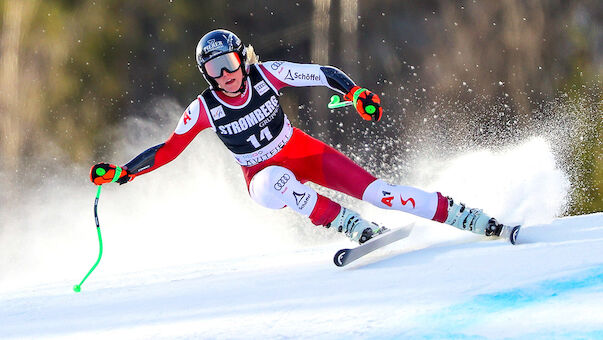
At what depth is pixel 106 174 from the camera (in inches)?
121

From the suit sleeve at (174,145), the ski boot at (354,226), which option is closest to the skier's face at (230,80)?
the suit sleeve at (174,145)

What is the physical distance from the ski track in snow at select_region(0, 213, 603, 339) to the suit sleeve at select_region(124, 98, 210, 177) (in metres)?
0.57

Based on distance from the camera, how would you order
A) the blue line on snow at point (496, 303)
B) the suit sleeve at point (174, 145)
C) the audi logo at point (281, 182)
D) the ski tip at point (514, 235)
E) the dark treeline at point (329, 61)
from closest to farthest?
the blue line on snow at point (496, 303) < the ski tip at point (514, 235) < the audi logo at point (281, 182) < the suit sleeve at point (174, 145) < the dark treeline at point (329, 61)

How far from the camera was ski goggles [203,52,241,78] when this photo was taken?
3.04 meters

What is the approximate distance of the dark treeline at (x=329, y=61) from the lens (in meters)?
12.4

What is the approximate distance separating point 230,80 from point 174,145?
431mm

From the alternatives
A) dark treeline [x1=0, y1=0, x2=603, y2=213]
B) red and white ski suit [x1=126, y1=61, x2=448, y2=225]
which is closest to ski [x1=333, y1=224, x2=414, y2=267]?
red and white ski suit [x1=126, y1=61, x2=448, y2=225]

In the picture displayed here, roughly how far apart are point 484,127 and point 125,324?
37.8ft

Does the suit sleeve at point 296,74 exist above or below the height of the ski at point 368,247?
above

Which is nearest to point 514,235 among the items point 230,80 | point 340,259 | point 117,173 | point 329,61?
point 340,259

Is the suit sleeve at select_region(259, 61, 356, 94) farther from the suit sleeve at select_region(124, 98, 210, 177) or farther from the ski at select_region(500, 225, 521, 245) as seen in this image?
the ski at select_region(500, 225, 521, 245)

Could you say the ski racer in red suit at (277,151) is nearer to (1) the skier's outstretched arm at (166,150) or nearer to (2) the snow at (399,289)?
(1) the skier's outstretched arm at (166,150)

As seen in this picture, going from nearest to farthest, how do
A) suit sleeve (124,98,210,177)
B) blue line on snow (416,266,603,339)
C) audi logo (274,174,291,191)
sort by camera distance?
blue line on snow (416,266,603,339) → audi logo (274,174,291,191) → suit sleeve (124,98,210,177)

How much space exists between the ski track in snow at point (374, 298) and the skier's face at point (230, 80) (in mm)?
849
